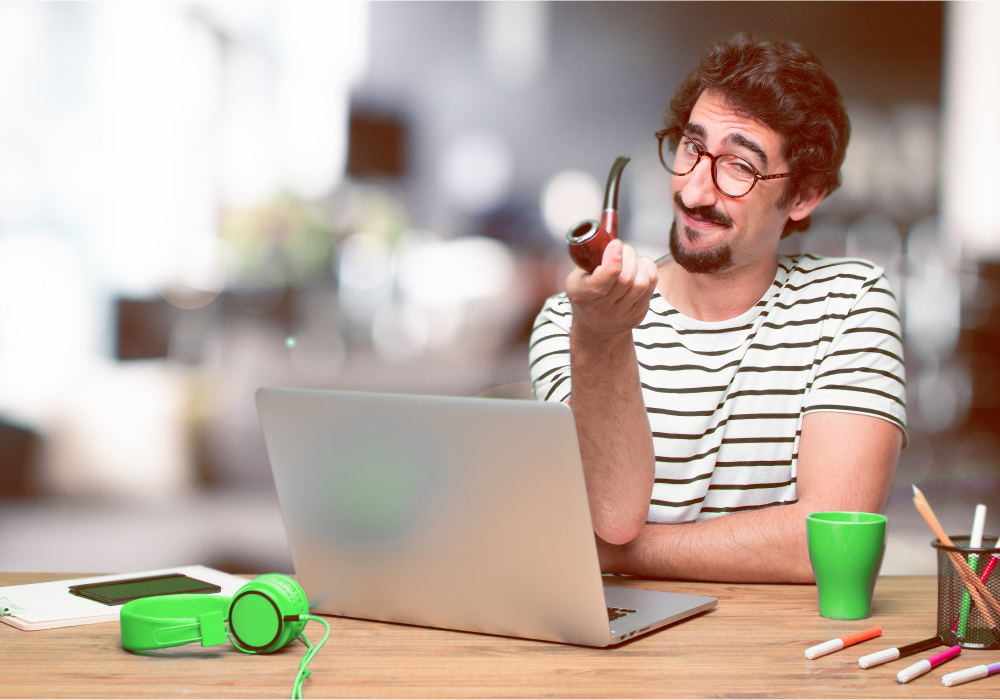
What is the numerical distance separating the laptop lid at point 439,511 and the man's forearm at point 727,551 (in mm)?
392

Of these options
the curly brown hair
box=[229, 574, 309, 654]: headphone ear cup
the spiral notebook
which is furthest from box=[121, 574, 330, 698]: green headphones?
the curly brown hair

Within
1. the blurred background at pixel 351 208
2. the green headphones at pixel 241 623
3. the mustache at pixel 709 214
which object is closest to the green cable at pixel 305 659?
the green headphones at pixel 241 623

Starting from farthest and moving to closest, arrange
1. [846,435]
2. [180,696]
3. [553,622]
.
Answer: [846,435], [553,622], [180,696]

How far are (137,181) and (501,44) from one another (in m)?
2.06

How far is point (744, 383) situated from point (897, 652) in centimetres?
77

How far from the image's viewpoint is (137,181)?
463 cm

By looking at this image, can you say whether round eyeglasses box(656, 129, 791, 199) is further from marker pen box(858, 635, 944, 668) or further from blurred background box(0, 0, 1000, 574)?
blurred background box(0, 0, 1000, 574)

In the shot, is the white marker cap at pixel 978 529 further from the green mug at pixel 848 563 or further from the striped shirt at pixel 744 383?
the striped shirt at pixel 744 383

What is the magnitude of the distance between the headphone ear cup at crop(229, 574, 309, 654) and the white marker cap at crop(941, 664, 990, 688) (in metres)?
0.57

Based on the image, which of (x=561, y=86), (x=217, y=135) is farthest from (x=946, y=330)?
(x=217, y=135)

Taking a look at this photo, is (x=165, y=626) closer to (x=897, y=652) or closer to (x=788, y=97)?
(x=897, y=652)

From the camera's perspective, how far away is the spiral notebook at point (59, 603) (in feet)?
3.03

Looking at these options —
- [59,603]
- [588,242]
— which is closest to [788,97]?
[588,242]

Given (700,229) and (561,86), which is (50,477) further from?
(700,229)
